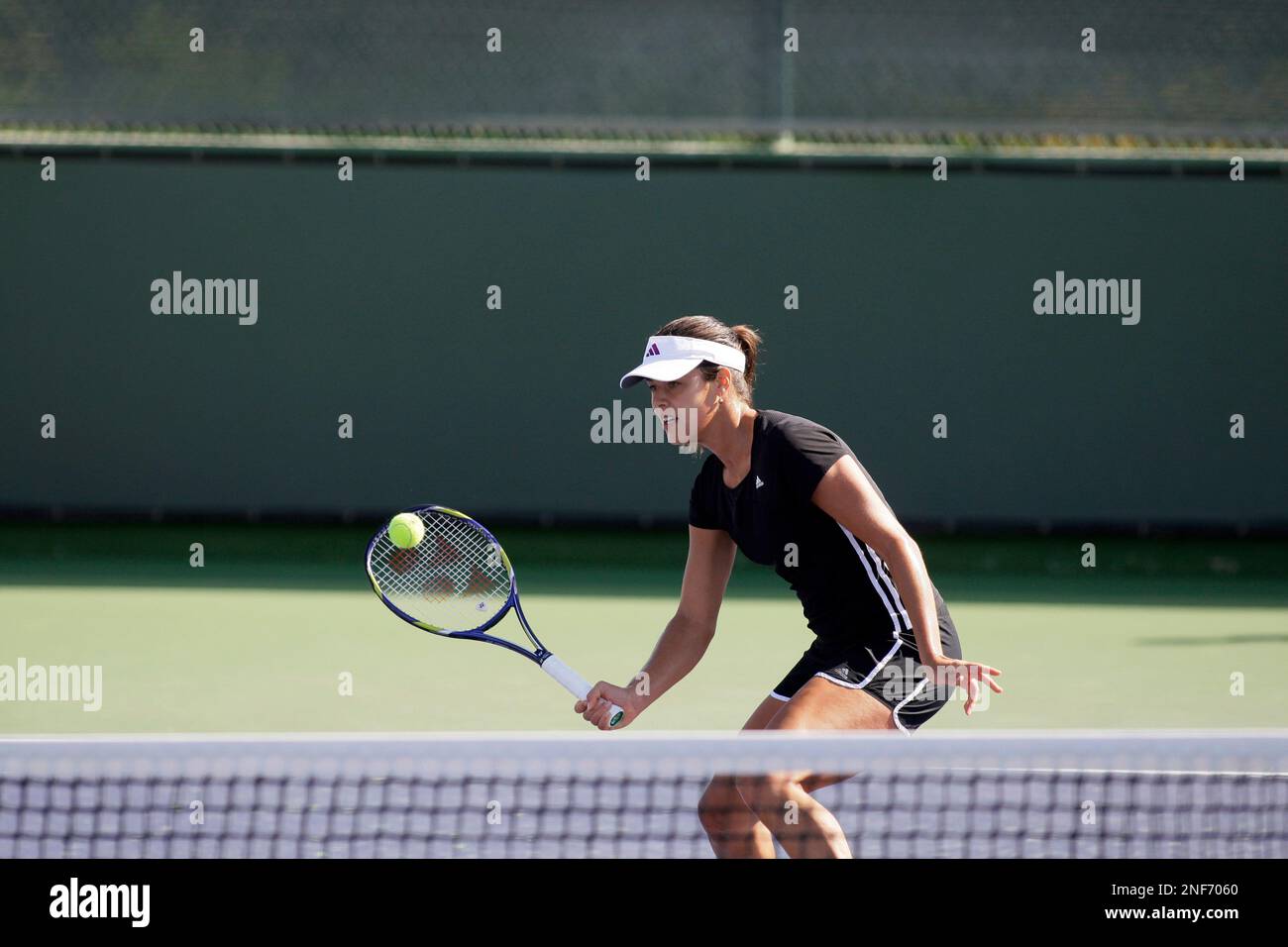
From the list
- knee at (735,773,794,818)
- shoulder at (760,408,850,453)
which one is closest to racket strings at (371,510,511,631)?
shoulder at (760,408,850,453)

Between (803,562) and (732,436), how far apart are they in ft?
0.89

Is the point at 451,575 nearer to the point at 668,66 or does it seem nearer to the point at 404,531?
the point at 404,531

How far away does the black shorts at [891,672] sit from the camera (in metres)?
3.12

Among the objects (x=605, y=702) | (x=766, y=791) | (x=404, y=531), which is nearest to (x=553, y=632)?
(x=404, y=531)

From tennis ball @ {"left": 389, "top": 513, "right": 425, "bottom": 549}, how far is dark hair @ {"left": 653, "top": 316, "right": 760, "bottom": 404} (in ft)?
2.74

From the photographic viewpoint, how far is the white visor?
122 inches

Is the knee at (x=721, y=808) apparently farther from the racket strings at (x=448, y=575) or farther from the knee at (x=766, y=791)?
the racket strings at (x=448, y=575)

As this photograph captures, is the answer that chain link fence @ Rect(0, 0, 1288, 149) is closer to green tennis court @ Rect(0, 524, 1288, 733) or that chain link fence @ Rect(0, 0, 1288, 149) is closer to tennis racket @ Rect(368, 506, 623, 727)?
green tennis court @ Rect(0, 524, 1288, 733)
